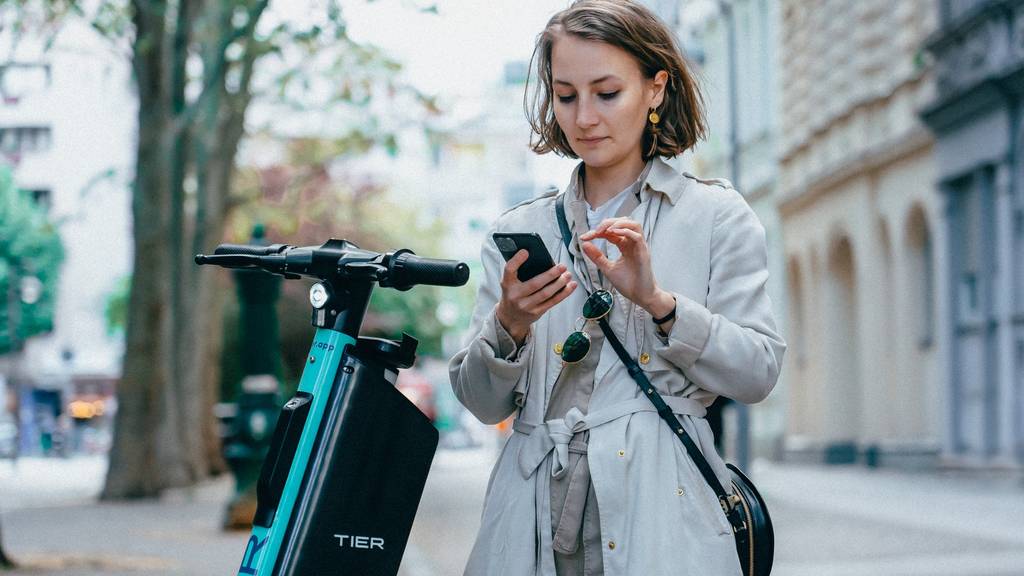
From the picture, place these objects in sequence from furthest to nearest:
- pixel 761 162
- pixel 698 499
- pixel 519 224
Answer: pixel 761 162
pixel 519 224
pixel 698 499

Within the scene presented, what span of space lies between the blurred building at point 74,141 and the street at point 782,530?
13.5 ft

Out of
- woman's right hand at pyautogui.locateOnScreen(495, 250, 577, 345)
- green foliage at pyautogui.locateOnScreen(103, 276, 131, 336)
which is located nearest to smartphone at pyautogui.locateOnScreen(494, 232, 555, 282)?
woman's right hand at pyautogui.locateOnScreen(495, 250, 577, 345)

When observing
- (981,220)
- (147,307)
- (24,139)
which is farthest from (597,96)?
(24,139)

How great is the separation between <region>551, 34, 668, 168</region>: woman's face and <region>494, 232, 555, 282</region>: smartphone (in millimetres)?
286

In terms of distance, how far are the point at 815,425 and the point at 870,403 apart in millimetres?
4328

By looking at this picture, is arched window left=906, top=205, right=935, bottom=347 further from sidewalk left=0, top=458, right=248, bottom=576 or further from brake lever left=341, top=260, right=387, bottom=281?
brake lever left=341, top=260, right=387, bottom=281

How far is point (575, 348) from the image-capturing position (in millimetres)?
2828

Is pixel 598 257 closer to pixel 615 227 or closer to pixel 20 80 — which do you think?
pixel 615 227

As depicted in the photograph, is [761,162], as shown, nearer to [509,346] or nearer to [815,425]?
[815,425]

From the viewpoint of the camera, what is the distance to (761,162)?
123 feet

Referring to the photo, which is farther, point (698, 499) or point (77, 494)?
point (77, 494)

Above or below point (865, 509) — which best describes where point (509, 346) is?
above

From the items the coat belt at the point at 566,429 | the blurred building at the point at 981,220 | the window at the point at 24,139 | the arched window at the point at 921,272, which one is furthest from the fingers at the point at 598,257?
the arched window at the point at 921,272

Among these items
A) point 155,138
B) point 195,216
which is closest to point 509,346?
point 155,138
